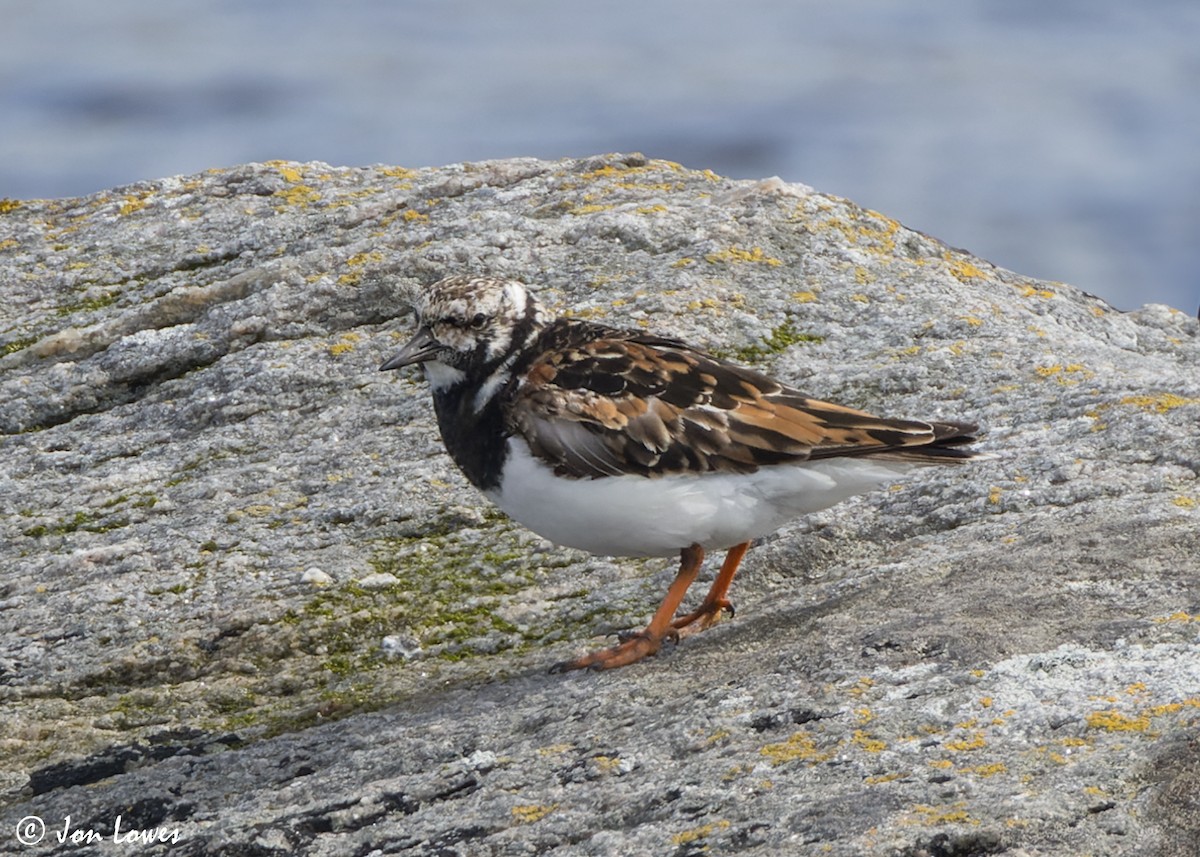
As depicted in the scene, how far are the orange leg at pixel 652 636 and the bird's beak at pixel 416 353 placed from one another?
1366 millimetres

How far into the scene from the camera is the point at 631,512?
5.12m

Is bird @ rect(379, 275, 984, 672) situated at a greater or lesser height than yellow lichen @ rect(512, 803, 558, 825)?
greater

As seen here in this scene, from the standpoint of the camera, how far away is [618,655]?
4.83 meters

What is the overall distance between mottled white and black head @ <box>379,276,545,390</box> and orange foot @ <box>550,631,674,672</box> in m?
1.31

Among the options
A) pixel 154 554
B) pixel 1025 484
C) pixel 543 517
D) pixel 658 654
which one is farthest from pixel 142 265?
pixel 1025 484

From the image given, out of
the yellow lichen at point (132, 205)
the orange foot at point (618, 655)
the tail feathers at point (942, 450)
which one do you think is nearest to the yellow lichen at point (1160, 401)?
the tail feathers at point (942, 450)

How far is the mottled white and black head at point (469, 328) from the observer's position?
18.7ft

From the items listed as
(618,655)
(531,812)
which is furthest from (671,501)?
(531,812)

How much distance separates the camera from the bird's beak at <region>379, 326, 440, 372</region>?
582 cm

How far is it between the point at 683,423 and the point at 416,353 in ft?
4.06

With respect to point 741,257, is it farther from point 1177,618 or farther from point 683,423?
point 1177,618

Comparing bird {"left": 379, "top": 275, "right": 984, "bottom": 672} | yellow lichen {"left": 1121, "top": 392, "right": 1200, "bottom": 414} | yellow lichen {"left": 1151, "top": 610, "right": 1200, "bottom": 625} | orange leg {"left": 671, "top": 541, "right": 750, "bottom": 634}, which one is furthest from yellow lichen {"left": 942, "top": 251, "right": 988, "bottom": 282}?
yellow lichen {"left": 1151, "top": 610, "right": 1200, "bottom": 625}

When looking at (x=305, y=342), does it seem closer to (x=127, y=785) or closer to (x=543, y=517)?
(x=543, y=517)

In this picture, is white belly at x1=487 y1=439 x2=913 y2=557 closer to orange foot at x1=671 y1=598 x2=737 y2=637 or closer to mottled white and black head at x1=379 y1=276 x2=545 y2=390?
orange foot at x1=671 y1=598 x2=737 y2=637
